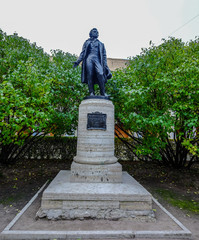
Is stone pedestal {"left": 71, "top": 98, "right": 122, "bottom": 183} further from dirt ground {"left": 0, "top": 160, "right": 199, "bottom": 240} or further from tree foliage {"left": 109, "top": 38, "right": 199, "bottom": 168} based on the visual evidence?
dirt ground {"left": 0, "top": 160, "right": 199, "bottom": 240}

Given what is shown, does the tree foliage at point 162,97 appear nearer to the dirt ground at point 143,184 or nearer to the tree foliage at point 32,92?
the dirt ground at point 143,184

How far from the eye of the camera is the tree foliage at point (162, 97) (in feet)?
21.7

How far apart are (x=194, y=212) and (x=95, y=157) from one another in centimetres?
340

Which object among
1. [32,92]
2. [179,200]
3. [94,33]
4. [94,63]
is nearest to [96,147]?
[94,63]

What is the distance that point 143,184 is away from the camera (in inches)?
298

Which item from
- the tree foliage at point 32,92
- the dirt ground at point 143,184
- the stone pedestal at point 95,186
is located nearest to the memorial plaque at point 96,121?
the stone pedestal at point 95,186

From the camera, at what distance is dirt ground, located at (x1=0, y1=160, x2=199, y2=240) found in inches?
186

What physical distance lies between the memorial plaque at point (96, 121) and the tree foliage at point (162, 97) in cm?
155

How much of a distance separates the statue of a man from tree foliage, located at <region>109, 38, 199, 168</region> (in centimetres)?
126

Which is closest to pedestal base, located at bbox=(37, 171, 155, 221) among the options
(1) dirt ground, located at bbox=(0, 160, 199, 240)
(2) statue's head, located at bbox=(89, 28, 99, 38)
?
(1) dirt ground, located at bbox=(0, 160, 199, 240)

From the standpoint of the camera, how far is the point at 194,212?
4883 millimetres

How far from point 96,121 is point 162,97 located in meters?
3.91

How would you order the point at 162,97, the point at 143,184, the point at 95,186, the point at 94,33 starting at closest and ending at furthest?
the point at 95,186, the point at 94,33, the point at 143,184, the point at 162,97

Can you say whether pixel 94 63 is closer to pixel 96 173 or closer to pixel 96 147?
pixel 96 147
